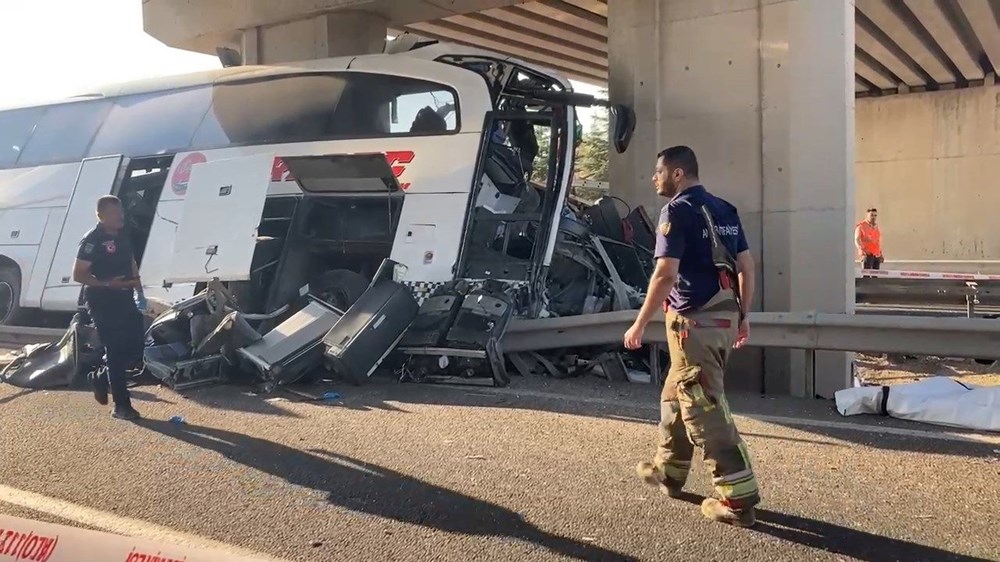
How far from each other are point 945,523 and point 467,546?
2.10 metres

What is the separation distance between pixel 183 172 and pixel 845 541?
8.22 m

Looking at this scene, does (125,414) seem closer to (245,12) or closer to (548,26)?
(245,12)

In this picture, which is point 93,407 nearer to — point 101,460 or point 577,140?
point 101,460

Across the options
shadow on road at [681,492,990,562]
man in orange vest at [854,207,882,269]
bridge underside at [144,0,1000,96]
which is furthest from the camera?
man in orange vest at [854,207,882,269]

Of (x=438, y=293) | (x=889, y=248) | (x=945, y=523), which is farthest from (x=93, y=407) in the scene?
(x=889, y=248)

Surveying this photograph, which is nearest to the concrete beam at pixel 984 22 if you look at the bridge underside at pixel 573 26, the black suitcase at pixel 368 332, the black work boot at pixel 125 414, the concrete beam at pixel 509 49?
the bridge underside at pixel 573 26

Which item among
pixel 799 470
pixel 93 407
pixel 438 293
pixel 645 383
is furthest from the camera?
pixel 438 293

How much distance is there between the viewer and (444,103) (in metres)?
8.26

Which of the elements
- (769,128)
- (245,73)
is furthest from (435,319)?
(245,73)

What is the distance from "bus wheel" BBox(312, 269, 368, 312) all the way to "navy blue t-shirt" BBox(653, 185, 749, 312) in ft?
16.5

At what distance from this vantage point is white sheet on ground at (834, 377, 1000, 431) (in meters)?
5.05

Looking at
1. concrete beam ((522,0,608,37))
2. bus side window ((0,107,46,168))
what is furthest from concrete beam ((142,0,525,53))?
bus side window ((0,107,46,168))

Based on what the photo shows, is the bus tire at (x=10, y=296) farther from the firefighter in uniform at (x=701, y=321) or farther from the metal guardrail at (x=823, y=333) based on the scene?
the firefighter in uniform at (x=701, y=321)

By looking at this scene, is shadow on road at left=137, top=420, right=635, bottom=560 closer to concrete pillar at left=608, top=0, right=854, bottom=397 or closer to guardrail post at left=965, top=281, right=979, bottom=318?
concrete pillar at left=608, top=0, right=854, bottom=397
